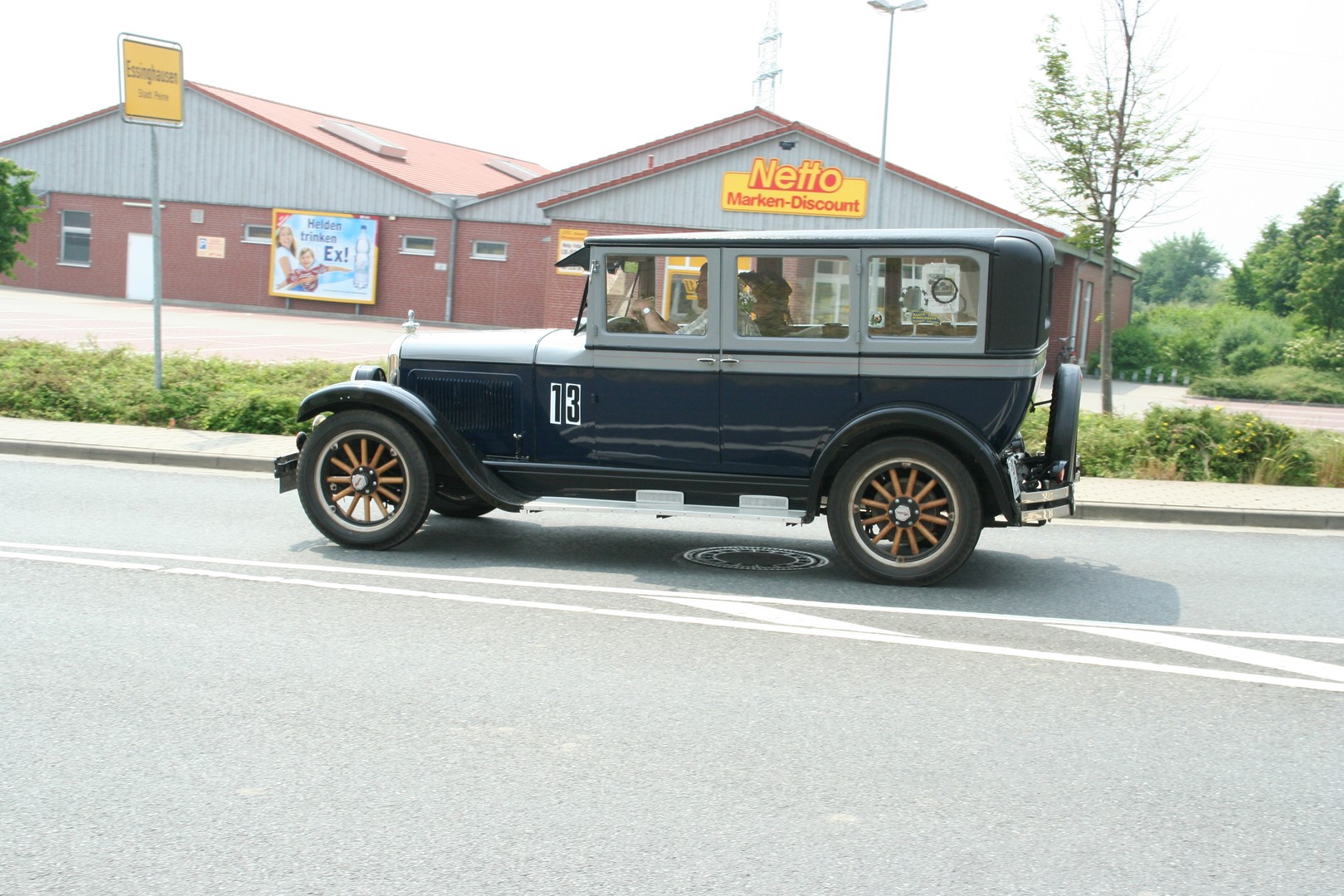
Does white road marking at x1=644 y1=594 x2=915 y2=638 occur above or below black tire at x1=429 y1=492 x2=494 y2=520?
below

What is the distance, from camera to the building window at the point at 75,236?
140ft

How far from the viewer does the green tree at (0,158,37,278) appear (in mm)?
20969

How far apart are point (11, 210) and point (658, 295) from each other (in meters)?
18.3

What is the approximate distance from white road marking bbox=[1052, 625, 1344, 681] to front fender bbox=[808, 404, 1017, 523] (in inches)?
38.0

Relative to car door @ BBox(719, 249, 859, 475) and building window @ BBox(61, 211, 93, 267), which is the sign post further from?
building window @ BBox(61, 211, 93, 267)

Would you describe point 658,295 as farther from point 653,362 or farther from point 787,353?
point 787,353

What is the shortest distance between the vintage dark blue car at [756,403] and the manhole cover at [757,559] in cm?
50

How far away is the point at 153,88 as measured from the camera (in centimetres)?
1377

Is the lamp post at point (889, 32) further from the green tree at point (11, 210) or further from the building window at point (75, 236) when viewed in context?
the building window at point (75, 236)

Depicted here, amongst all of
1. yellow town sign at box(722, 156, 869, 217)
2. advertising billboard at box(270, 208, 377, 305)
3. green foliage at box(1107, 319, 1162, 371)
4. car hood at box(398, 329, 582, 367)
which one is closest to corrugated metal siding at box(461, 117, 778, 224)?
advertising billboard at box(270, 208, 377, 305)

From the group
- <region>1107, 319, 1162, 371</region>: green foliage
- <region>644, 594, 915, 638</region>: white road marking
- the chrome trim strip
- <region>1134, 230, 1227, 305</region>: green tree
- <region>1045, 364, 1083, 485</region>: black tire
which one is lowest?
<region>644, 594, 915, 638</region>: white road marking

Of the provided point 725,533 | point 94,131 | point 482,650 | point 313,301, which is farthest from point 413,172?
point 482,650

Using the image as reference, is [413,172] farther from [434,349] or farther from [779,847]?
[779,847]

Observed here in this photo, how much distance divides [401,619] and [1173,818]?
12.2ft
